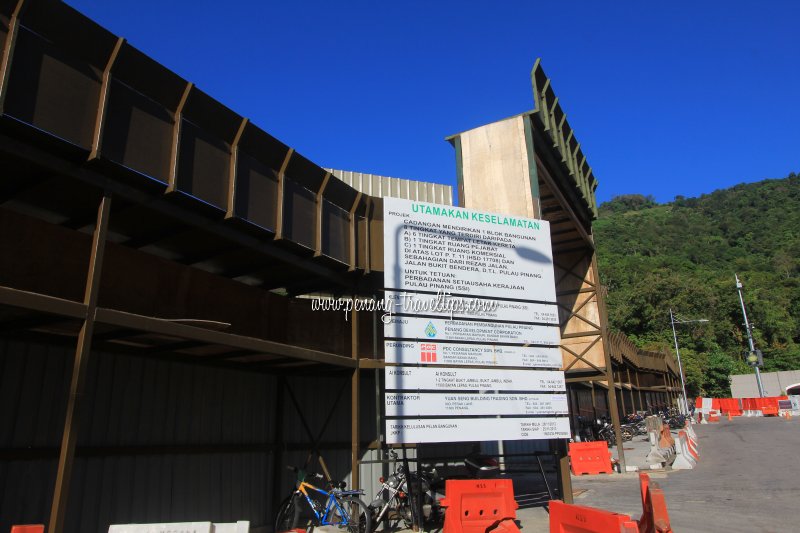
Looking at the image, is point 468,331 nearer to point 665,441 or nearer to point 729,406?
point 665,441

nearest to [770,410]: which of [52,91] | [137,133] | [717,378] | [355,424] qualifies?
[717,378]

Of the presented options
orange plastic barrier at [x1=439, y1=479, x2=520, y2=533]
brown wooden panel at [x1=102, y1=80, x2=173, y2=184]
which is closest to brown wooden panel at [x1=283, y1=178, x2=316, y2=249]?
brown wooden panel at [x1=102, y1=80, x2=173, y2=184]

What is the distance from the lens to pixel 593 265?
2358 centimetres

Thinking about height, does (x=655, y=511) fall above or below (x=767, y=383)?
below

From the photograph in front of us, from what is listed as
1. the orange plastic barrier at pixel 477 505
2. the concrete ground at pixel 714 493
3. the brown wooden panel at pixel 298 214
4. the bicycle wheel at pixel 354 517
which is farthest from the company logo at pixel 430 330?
the concrete ground at pixel 714 493

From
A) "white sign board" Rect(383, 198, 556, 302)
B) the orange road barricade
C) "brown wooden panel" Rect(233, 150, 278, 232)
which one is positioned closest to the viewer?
"brown wooden panel" Rect(233, 150, 278, 232)

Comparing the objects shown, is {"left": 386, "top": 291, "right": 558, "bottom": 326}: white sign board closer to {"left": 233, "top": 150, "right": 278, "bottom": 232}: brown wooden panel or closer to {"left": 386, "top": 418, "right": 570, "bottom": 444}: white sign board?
{"left": 386, "top": 418, "right": 570, "bottom": 444}: white sign board

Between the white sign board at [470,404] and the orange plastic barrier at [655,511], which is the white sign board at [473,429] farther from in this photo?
the orange plastic barrier at [655,511]

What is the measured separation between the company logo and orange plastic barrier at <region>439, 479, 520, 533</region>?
3.24 meters

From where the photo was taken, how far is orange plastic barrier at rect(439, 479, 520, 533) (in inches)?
331

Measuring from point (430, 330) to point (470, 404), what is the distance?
1.73m

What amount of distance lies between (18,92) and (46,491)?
18.8 ft

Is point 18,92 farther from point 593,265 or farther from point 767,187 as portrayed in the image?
point 767,187

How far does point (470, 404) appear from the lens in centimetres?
1105
